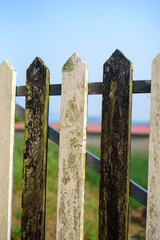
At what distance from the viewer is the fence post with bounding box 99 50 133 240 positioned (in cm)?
199

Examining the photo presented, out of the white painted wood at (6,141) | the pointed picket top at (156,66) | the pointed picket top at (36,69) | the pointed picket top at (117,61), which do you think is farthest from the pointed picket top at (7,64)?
the pointed picket top at (156,66)

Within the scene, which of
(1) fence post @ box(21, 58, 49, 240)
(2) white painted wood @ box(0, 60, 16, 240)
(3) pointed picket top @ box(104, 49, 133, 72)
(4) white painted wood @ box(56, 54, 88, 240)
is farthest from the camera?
(2) white painted wood @ box(0, 60, 16, 240)

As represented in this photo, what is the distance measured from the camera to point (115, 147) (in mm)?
2008

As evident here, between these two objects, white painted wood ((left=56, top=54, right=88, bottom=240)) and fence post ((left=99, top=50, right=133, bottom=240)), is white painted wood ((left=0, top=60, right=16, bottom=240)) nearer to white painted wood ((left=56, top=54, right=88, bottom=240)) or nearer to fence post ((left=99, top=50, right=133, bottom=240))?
white painted wood ((left=56, top=54, right=88, bottom=240))

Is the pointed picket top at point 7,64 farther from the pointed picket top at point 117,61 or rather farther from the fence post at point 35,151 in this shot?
the pointed picket top at point 117,61

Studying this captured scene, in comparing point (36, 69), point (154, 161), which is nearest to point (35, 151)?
point (36, 69)

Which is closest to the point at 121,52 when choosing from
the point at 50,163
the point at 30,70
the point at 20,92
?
the point at 30,70

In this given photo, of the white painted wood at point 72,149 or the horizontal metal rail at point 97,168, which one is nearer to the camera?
the horizontal metal rail at point 97,168

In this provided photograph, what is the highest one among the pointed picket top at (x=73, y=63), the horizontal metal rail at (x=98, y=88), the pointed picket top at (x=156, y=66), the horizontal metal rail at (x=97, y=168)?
the pointed picket top at (x=73, y=63)

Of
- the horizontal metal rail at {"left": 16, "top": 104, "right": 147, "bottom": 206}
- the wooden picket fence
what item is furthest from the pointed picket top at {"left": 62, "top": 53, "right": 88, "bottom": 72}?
the horizontal metal rail at {"left": 16, "top": 104, "right": 147, "bottom": 206}

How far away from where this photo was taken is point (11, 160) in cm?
256

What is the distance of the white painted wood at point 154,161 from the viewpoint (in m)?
1.90

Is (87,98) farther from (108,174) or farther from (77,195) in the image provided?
(77,195)

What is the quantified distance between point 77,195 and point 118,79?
858 millimetres
